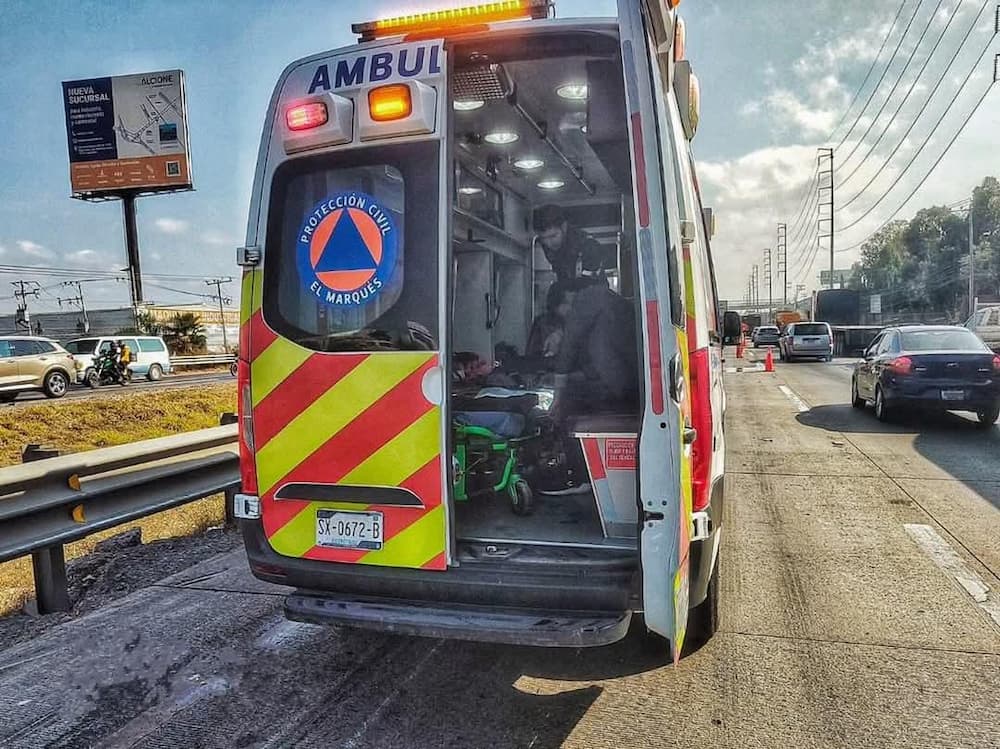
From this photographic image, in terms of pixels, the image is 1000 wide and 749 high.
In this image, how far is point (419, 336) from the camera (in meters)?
2.98

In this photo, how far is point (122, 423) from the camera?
12.4 metres

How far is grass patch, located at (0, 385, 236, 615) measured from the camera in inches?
284

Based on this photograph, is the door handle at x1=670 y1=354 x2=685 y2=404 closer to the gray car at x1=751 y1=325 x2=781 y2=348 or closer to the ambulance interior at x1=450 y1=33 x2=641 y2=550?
the ambulance interior at x1=450 y1=33 x2=641 y2=550

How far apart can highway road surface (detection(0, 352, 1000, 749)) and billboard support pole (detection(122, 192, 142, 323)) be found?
41591mm

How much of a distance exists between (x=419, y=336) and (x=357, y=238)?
1.71ft

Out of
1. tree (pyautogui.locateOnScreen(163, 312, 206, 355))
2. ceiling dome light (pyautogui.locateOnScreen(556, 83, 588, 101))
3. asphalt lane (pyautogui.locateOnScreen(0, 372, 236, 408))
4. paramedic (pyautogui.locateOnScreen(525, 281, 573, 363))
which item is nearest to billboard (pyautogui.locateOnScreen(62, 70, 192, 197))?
tree (pyautogui.locateOnScreen(163, 312, 206, 355))

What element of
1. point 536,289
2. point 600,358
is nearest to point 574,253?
point 536,289

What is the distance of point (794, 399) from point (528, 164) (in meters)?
10.3

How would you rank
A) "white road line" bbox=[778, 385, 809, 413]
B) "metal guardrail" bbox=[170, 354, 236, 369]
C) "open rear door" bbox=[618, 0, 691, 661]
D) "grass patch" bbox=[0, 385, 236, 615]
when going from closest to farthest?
"open rear door" bbox=[618, 0, 691, 661]
"grass patch" bbox=[0, 385, 236, 615]
"white road line" bbox=[778, 385, 809, 413]
"metal guardrail" bbox=[170, 354, 236, 369]

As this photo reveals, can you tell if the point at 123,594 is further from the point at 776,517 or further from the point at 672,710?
the point at 776,517

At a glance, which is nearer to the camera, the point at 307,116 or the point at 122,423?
the point at 307,116

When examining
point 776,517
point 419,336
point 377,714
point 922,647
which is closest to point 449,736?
point 377,714

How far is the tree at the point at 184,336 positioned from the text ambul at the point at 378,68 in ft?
142

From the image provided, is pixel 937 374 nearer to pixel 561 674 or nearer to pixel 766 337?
pixel 561 674
